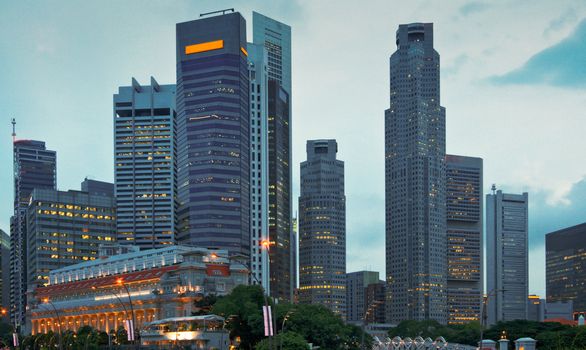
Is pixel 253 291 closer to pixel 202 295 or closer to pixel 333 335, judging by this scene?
pixel 333 335

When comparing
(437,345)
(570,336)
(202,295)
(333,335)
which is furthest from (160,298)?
(570,336)

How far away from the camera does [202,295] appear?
176 m

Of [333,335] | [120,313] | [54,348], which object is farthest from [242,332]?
[120,313]

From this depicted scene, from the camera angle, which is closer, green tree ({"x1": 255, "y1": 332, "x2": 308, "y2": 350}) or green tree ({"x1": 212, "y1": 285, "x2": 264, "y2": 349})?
green tree ({"x1": 255, "y1": 332, "x2": 308, "y2": 350})

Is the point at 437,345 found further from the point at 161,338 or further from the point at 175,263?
the point at 175,263

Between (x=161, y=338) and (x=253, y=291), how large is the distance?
680 inches

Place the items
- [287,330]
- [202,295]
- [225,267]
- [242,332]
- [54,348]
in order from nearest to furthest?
1. [287,330]
2. [242,332]
3. [54,348]
4. [202,295]
5. [225,267]

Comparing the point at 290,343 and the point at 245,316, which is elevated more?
the point at 245,316

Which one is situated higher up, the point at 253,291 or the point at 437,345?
the point at 253,291

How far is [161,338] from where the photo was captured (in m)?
140

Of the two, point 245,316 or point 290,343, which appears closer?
point 290,343

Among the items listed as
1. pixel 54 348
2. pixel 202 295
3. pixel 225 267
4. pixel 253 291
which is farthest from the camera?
pixel 225 267

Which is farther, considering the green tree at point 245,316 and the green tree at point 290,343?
the green tree at point 245,316

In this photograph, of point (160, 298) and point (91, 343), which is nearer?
point (91, 343)
